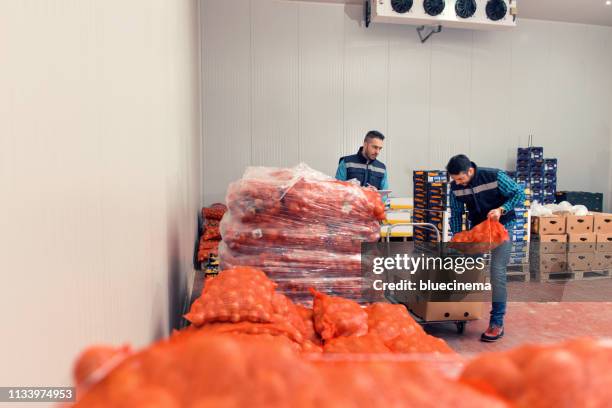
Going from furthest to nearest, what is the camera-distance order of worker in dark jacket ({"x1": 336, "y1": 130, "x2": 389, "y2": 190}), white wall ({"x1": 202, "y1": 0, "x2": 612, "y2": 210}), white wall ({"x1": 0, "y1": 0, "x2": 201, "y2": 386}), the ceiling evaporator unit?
1. white wall ({"x1": 202, "y1": 0, "x2": 612, "y2": 210})
2. the ceiling evaporator unit
3. worker in dark jacket ({"x1": 336, "y1": 130, "x2": 389, "y2": 190})
4. white wall ({"x1": 0, "y1": 0, "x2": 201, "y2": 386})

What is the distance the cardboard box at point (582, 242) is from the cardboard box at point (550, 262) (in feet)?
0.56

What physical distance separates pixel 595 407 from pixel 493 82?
9.20m

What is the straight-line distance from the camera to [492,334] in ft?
11.5

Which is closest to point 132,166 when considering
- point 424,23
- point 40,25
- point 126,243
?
point 126,243

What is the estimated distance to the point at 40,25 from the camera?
66 centimetres

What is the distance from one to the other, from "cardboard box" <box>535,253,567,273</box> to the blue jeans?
113 inches

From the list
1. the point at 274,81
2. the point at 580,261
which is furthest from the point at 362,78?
the point at 580,261

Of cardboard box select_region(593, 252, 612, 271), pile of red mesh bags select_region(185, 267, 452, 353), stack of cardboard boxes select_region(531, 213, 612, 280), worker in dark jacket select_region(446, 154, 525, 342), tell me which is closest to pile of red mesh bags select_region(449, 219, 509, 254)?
worker in dark jacket select_region(446, 154, 525, 342)

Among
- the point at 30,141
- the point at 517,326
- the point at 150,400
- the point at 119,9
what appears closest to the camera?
the point at 150,400

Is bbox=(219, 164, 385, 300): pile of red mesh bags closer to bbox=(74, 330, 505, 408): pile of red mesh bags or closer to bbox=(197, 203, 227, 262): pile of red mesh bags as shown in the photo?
bbox=(197, 203, 227, 262): pile of red mesh bags

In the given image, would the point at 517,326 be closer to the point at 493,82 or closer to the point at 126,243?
the point at 126,243

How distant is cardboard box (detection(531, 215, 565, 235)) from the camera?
626 centimetres

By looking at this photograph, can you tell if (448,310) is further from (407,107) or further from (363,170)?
(407,107)

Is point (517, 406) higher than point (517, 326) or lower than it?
higher
